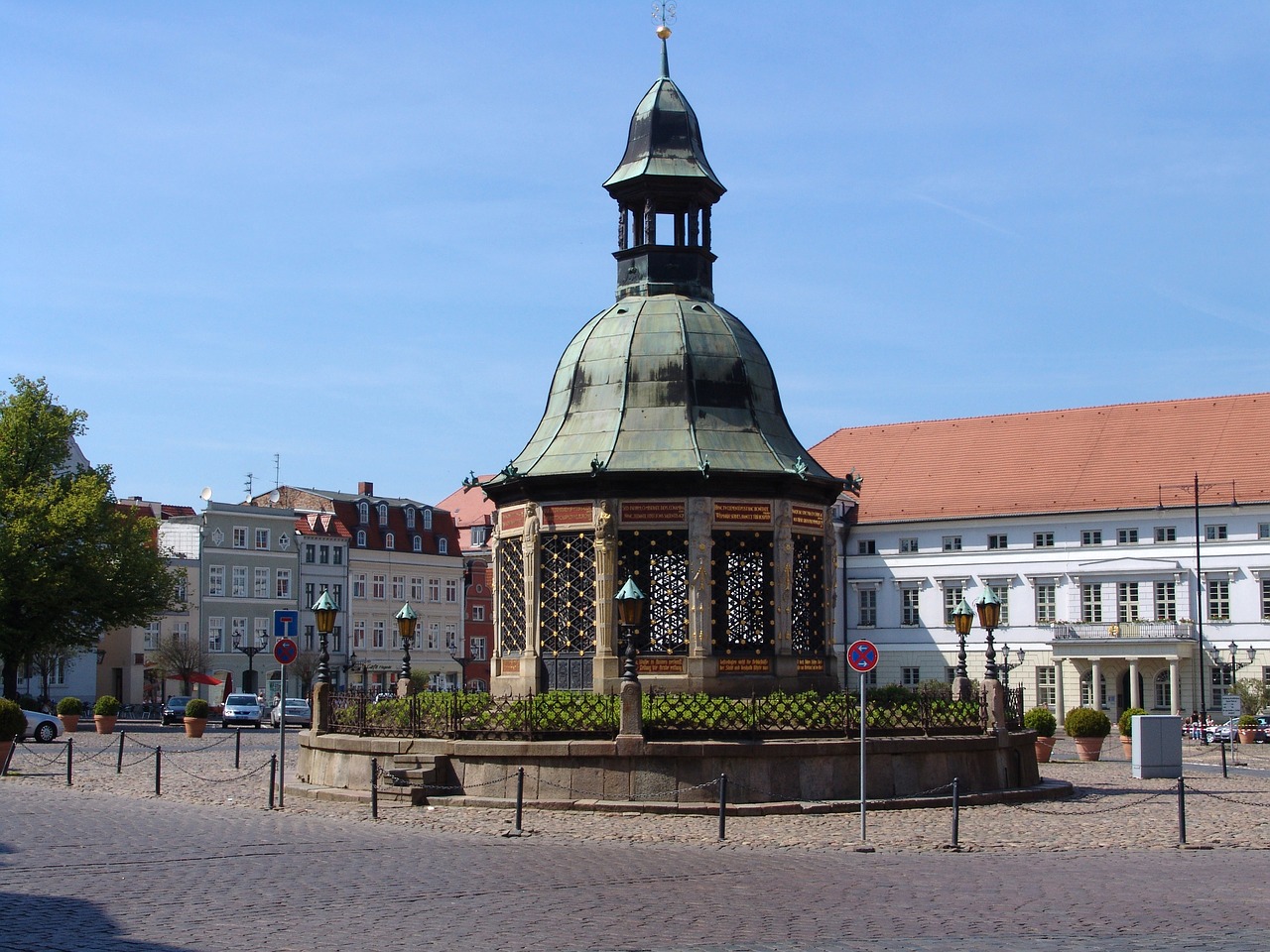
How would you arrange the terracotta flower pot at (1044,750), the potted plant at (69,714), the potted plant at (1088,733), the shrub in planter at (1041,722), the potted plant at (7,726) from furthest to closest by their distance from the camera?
the potted plant at (69,714) → the potted plant at (1088,733) → the terracotta flower pot at (1044,750) → the shrub in planter at (1041,722) → the potted plant at (7,726)

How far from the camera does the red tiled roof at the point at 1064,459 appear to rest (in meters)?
71.1

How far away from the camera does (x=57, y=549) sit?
5481 cm

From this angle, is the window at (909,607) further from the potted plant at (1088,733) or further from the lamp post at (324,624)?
the lamp post at (324,624)

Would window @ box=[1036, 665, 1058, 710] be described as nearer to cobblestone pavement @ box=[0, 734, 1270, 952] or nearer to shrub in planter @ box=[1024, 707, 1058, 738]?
shrub in planter @ box=[1024, 707, 1058, 738]

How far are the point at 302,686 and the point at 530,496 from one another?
59321 mm

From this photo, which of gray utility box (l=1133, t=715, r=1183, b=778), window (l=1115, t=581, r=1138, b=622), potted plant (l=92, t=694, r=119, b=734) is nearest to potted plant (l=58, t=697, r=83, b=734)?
potted plant (l=92, t=694, r=119, b=734)

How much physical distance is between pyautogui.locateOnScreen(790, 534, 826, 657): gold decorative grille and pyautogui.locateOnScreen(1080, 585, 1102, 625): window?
48.4m

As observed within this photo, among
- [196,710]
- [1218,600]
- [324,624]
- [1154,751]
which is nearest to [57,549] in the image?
[196,710]

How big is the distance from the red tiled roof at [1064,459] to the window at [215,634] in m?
32.3

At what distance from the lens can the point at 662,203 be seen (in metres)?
30.6

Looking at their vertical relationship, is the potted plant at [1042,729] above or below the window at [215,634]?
below

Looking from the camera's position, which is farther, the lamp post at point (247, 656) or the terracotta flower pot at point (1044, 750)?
the lamp post at point (247, 656)

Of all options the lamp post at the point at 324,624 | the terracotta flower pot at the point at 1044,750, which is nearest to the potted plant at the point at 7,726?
the lamp post at the point at 324,624

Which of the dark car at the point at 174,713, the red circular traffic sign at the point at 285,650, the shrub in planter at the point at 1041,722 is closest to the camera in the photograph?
the red circular traffic sign at the point at 285,650
